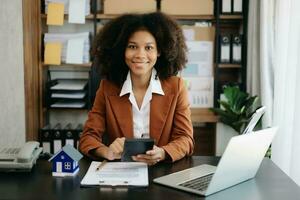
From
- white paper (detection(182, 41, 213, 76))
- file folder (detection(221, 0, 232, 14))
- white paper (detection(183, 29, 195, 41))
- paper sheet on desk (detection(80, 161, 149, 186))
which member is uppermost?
file folder (detection(221, 0, 232, 14))

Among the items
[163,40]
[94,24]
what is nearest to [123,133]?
[163,40]

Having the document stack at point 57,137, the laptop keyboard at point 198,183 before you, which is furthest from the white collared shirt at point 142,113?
the document stack at point 57,137

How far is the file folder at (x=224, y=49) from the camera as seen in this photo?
10.9 feet

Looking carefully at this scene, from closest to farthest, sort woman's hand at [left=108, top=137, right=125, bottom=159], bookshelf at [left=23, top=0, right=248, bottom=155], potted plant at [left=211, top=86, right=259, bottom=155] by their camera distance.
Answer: woman's hand at [left=108, top=137, right=125, bottom=159], potted plant at [left=211, top=86, right=259, bottom=155], bookshelf at [left=23, top=0, right=248, bottom=155]

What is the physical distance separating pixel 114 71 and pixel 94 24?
1.60 m

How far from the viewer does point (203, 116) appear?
3318mm

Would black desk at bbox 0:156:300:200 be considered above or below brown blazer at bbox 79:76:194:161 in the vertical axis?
below

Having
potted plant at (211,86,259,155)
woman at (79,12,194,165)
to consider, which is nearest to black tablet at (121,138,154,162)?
woman at (79,12,194,165)

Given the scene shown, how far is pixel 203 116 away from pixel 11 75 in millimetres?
1558

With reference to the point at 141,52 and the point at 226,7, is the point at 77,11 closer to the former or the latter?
the point at 226,7

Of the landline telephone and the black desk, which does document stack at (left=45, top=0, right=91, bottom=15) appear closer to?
the landline telephone

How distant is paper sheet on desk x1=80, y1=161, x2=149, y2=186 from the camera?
1229mm

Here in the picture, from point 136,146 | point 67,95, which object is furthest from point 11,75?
point 136,146

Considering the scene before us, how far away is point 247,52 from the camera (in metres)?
3.32
